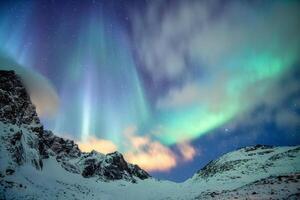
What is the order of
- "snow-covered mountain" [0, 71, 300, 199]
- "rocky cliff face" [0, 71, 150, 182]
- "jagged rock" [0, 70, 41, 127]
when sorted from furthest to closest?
"jagged rock" [0, 70, 41, 127] < "rocky cliff face" [0, 71, 150, 182] < "snow-covered mountain" [0, 71, 300, 199]

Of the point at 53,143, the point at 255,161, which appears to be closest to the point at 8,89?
the point at 53,143

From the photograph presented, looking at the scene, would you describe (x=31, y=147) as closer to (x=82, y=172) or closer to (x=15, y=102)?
(x=15, y=102)

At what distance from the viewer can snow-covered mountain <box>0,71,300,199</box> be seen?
31.3m

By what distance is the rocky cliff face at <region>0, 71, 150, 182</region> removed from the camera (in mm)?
40781

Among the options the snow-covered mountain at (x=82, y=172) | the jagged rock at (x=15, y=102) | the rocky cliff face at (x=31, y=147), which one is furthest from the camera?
the jagged rock at (x=15, y=102)

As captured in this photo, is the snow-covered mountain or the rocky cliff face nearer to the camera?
the snow-covered mountain

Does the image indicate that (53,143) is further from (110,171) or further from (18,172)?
(18,172)

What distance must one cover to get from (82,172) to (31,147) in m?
24.6

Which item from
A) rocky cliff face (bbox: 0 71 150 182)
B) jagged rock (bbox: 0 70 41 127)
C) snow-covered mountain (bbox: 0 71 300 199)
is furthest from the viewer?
jagged rock (bbox: 0 70 41 127)

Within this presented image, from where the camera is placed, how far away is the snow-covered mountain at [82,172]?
31328 mm

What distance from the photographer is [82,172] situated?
73938 millimetres

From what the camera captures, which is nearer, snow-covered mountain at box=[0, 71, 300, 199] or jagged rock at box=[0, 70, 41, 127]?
snow-covered mountain at box=[0, 71, 300, 199]

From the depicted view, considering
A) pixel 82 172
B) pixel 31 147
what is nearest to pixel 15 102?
pixel 31 147

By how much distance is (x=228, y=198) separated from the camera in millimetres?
29484
